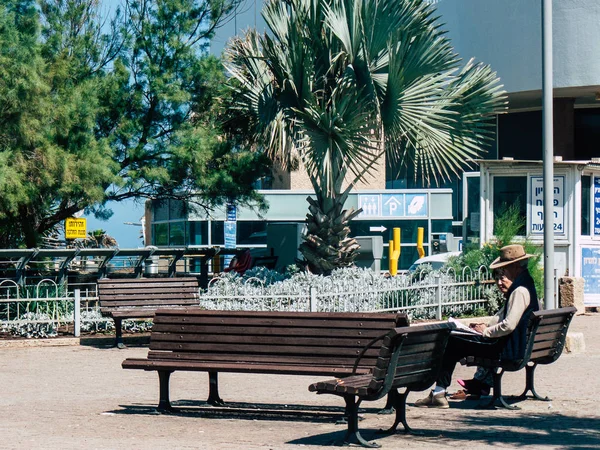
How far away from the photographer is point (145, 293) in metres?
14.6

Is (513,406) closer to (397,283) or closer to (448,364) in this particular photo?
(448,364)

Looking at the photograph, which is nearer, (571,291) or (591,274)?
(571,291)

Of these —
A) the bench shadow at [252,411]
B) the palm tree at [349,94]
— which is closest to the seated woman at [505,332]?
the bench shadow at [252,411]

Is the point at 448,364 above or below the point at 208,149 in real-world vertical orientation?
below

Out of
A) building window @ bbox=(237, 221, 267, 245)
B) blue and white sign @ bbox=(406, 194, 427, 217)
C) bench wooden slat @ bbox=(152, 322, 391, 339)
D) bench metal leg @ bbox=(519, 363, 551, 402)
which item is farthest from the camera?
building window @ bbox=(237, 221, 267, 245)

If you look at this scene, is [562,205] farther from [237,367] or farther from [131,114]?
[237,367]

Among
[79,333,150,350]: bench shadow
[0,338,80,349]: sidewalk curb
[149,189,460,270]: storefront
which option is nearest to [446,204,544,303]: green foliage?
[79,333,150,350]: bench shadow

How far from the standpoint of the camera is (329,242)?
1784 cm

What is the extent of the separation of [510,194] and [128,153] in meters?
7.14

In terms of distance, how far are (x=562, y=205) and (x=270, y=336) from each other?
12.8 metres

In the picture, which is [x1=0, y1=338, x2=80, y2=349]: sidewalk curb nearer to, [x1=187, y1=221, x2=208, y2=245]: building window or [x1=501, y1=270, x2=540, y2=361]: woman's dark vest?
[x1=501, y1=270, x2=540, y2=361]: woman's dark vest

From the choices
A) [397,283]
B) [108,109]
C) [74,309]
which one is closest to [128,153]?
[108,109]

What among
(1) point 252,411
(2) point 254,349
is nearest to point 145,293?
(1) point 252,411

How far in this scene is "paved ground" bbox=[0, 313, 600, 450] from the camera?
24.6ft
